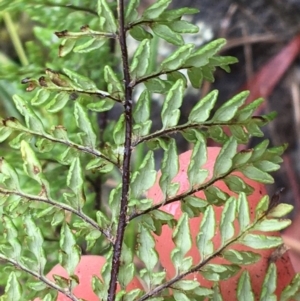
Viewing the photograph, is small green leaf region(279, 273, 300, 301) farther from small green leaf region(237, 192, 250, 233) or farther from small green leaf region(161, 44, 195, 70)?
small green leaf region(161, 44, 195, 70)

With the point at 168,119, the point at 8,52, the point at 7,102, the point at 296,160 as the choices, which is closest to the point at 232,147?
the point at 168,119

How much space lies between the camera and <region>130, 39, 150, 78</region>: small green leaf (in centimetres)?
41

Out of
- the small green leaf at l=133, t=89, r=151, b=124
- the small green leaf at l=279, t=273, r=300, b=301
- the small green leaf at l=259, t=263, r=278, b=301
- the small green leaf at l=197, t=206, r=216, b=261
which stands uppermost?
the small green leaf at l=133, t=89, r=151, b=124

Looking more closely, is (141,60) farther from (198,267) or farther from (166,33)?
(198,267)

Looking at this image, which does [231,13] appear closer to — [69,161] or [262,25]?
[262,25]

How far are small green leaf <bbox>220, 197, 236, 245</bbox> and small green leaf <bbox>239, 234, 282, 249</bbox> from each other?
0.01 metres

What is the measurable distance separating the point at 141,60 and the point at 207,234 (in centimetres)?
12

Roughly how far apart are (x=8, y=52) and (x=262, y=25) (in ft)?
2.30

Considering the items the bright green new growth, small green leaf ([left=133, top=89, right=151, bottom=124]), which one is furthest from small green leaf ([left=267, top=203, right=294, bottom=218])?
→ small green leaf ([left=133, top=89, right=151, bottom=124])

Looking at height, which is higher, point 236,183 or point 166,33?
point 166,33

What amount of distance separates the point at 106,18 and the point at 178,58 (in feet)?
0.18

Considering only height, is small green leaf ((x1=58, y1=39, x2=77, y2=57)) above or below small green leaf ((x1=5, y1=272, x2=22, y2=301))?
above

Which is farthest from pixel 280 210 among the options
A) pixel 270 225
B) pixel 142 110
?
pixel 142 110

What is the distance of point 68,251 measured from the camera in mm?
428
